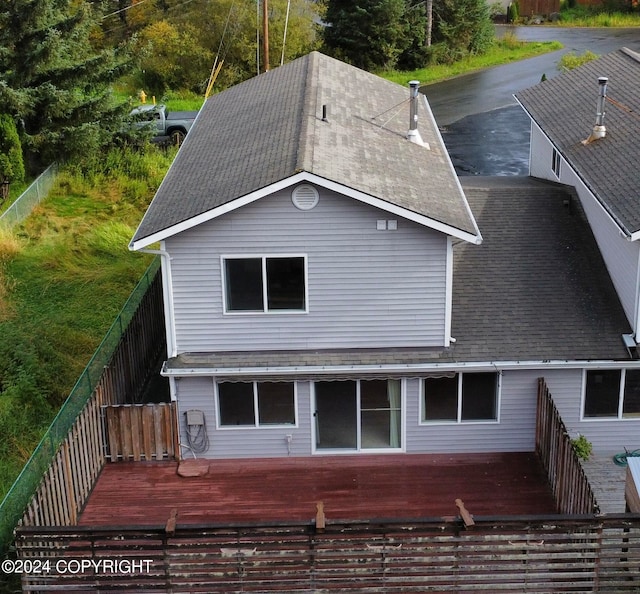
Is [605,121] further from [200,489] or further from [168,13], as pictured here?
[168,13]

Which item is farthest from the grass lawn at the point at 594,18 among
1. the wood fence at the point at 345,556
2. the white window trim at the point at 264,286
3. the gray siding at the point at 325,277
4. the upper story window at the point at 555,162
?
the wood fence at the point at 345,556

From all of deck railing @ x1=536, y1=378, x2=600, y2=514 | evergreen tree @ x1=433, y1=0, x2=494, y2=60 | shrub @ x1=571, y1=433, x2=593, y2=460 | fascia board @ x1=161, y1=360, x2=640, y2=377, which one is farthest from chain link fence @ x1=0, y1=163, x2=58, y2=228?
evergreen tree @ x1=433, y1=0, x2=494, y2=60

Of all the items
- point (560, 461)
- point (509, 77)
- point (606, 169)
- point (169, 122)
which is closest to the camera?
point (560, 461)

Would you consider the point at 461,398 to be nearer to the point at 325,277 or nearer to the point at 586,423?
the point at 586,423

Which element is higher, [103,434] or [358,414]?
[358,414]

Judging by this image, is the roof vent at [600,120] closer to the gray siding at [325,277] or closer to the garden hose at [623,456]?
the gray siding at [325,277]

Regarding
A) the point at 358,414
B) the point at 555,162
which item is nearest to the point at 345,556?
the point at 358,414

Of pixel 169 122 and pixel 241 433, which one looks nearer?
pixel 241 433

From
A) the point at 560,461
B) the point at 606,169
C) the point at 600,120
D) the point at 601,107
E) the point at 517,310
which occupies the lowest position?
the point at 560,461
